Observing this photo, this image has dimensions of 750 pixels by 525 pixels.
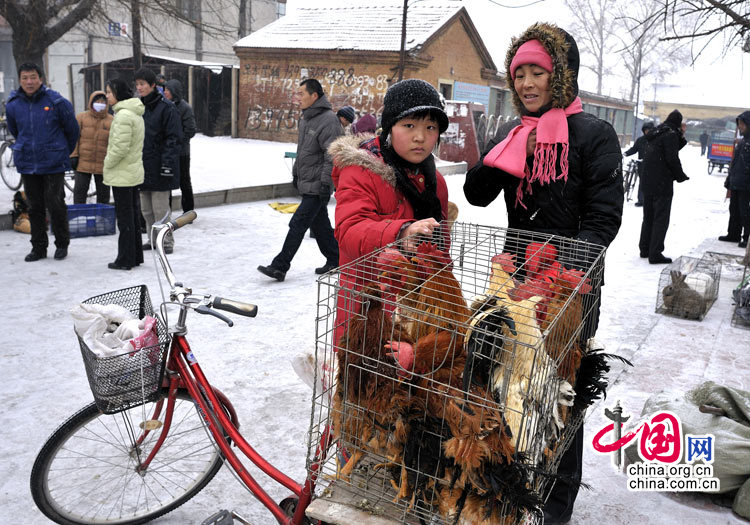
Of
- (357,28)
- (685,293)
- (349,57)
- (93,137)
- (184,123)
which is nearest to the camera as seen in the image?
(685,293)

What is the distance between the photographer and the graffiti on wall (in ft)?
72.2

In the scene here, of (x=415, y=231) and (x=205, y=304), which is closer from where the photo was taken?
(x=415, y=231)

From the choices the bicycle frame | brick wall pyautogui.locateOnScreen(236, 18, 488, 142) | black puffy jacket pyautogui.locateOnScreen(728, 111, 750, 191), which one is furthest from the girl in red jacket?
brick wall pyautogui.locateOnScreen(236, 18, 488, 142)

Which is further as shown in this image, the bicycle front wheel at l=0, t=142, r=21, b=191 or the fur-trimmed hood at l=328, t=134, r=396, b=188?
the bicycle front wheel at l=0, t=142, r=21, b=191

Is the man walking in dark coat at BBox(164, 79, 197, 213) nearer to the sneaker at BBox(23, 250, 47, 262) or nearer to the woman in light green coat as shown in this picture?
the woman in light green coat

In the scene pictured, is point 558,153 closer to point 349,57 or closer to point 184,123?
point 184,123

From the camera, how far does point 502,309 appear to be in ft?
5.40

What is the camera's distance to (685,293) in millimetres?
6016

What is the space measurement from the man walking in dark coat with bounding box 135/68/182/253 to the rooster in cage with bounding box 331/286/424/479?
5.73 metres

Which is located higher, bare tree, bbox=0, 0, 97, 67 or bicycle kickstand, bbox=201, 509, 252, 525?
bare tree, bbox=0, 0, 97, 67

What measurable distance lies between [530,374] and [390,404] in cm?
42

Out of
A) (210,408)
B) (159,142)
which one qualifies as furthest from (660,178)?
(210,408)

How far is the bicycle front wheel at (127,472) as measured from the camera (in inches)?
102

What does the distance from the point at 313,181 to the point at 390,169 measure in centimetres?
431
